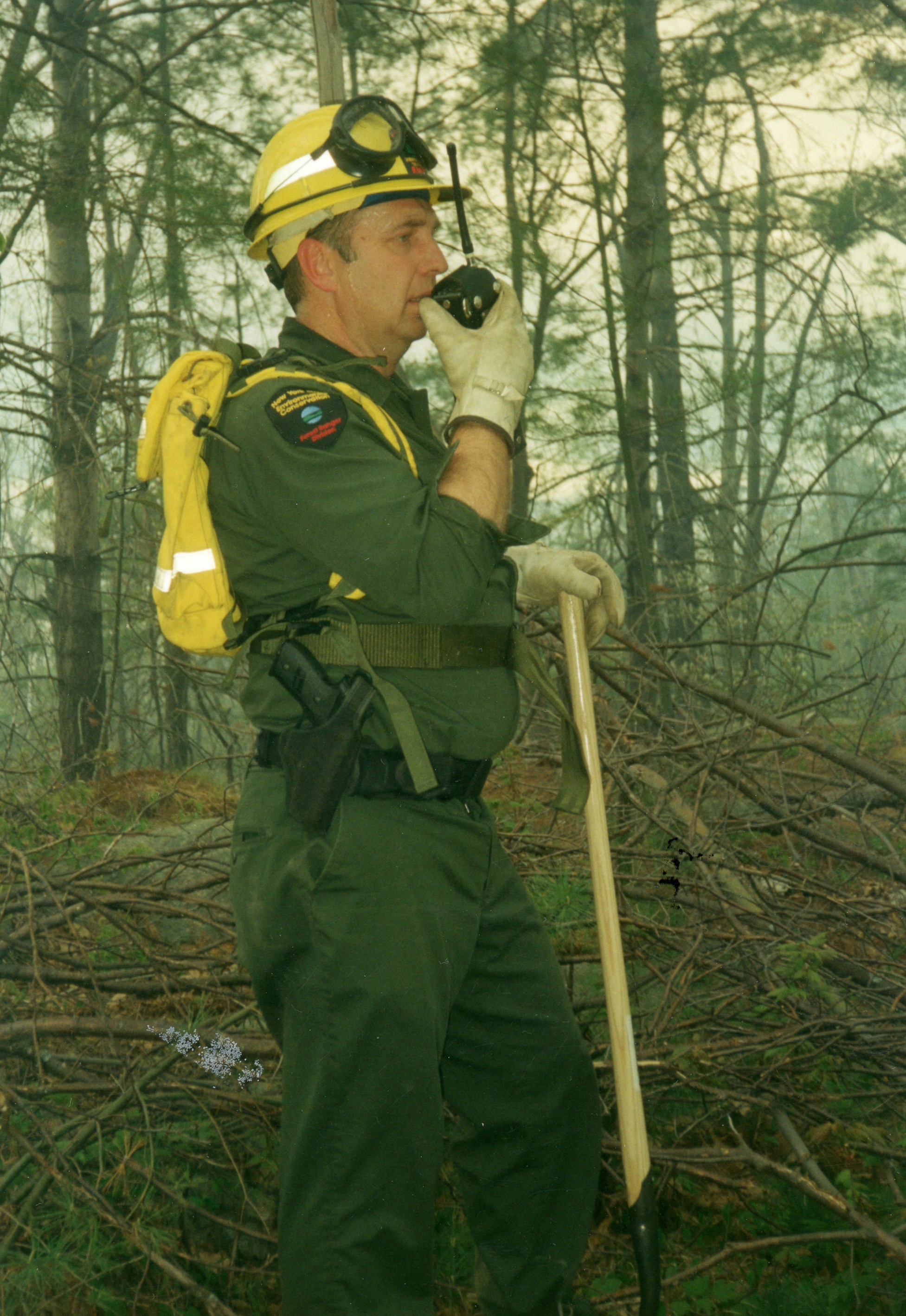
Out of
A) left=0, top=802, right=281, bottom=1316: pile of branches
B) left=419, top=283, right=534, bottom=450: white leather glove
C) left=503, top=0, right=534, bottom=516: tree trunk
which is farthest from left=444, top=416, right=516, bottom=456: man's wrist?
left=503, top=0, right=534, bottom=516: tree trunk

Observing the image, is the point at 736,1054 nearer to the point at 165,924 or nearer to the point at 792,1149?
the point at 792,1149

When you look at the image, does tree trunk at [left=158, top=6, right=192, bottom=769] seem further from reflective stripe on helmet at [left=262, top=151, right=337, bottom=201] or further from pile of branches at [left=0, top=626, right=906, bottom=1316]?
reflective stripe on helmet at [left=262, top=151, right=337, bottom=201]

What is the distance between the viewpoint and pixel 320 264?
7.41 feet

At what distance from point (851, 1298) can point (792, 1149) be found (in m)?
0.34

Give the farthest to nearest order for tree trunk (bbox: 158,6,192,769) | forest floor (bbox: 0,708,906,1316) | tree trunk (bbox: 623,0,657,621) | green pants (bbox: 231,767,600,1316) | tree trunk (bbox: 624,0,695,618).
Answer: tree trunk (bbox: 624,0,695,618) < tree trunk (bbox: 623,0,657,621) < tree trunk (bbox: 158,6,192,769) < forest floor (bbox: 0,708,906,1316) < green pants (bbox: 231,767,600,1316)

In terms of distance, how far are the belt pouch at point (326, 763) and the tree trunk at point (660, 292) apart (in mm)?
4621

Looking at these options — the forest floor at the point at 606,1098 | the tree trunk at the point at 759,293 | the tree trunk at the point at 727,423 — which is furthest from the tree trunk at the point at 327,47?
the tree trunk at the point at 759,293

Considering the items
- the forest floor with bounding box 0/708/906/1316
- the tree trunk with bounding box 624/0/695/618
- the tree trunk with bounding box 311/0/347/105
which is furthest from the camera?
the tree trunk with bounding box 624/0/695/618

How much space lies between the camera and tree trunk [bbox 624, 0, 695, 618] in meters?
6.68

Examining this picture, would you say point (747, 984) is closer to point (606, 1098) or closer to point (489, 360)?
point (606, 1098)

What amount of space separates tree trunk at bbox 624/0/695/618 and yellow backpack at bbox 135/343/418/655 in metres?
4.52

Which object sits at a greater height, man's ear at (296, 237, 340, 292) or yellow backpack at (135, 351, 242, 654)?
man's ear at (296, 237, 340, 292)

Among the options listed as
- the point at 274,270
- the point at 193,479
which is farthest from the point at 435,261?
the point at 193,479

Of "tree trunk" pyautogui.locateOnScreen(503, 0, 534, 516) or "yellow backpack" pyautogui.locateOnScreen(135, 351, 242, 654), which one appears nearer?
"yellow backpack" pyautogui.locateOnScreen(135, 351, 242, 654)
